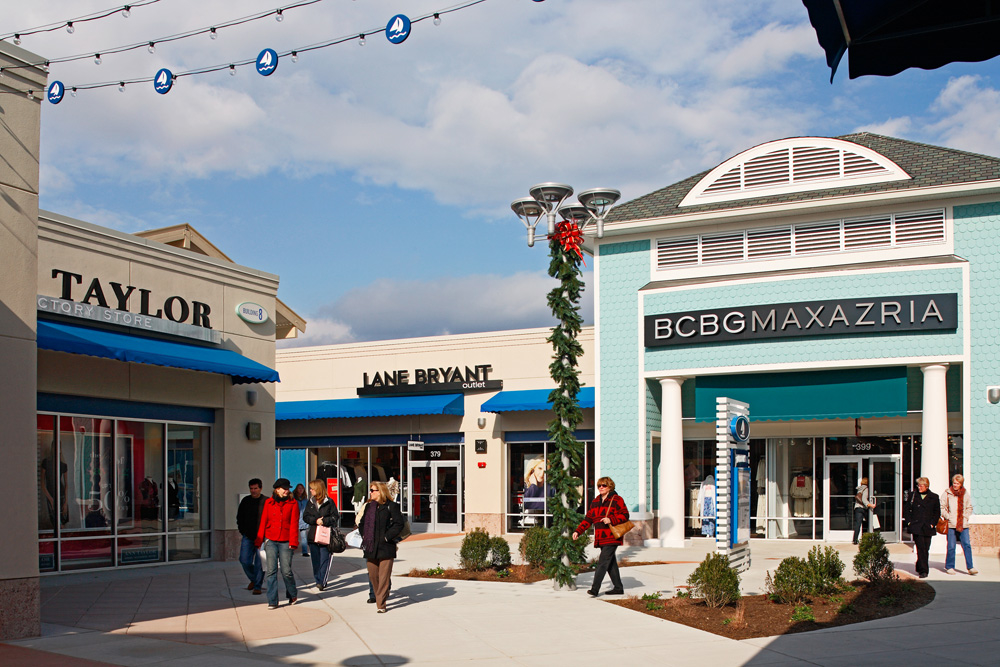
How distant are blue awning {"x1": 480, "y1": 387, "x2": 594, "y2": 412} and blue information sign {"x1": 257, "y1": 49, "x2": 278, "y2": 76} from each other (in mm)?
15680

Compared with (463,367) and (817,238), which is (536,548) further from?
(463,367)

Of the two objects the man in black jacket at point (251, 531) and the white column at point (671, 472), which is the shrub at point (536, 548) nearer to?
the man in black jacket at point (251, 531)

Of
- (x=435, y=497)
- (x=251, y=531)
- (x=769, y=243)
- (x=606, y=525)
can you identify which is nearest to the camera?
(x=606, y=525)

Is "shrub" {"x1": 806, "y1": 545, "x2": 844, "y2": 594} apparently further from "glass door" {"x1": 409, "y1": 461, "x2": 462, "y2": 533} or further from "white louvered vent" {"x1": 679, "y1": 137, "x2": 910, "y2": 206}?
"glass door" {"x1": 409, "y1": 461, "x2": 462, "y2": 533}

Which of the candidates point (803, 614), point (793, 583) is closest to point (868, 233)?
point (793, 583)

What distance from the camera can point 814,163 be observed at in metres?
22.2

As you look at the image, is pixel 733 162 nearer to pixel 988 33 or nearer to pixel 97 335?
pixel 97 335

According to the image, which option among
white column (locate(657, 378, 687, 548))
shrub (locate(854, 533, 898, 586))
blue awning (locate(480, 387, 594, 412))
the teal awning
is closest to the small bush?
shrub (locate(854, 533, 898, 586))

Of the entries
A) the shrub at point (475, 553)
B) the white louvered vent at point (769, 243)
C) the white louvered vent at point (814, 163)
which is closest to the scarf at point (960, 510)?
the white louvered vent at point (769, 243)

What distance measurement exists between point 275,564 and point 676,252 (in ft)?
44.5

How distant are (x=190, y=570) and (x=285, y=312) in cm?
1496

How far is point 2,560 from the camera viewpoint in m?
10.4

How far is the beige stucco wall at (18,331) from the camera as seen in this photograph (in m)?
10.6

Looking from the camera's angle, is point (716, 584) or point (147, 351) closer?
point (716, 584)
